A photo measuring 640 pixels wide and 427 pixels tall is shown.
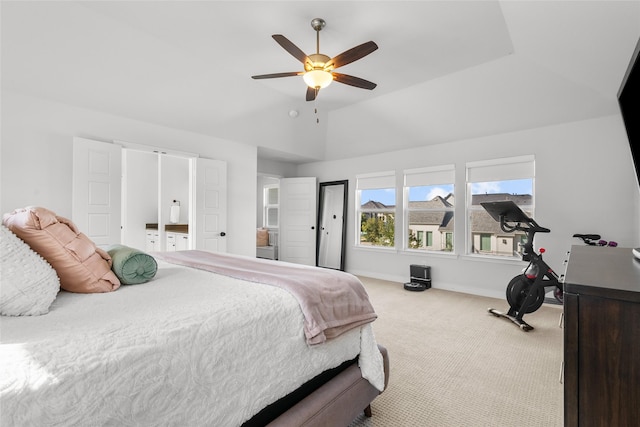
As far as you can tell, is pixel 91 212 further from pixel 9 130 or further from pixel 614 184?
pixel 614 184

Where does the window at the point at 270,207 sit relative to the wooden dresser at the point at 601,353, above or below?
above

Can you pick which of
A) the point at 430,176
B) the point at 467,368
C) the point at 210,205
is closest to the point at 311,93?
the point at 210,205

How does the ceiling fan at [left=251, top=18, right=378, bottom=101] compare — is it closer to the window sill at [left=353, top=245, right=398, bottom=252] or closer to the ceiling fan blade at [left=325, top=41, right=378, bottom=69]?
the ceiling fan blade at [left=325, top=41, right=378, bottom=69]

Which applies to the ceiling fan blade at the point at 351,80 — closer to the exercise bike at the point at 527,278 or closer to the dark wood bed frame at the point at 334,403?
the exercise bike at the point at 527,278

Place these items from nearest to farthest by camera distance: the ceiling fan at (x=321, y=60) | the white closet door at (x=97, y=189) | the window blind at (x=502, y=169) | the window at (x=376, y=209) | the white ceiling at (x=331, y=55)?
the ceiling fan at (x=321, y=60) → the white ceiling at (x=331, y=55) → the white closet door at (x=97, y=189) → the window blind at (x=502, y=169) → the window at (x=376, y=209)

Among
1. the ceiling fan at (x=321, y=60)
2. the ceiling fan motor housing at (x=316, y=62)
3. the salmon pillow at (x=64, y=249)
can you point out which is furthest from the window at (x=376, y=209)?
the salmon pillow at (x=64, y=249)

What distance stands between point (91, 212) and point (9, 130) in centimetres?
107

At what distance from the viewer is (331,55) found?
3.63 m

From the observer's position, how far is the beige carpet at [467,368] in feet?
6.20

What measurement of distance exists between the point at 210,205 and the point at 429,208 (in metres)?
3.79

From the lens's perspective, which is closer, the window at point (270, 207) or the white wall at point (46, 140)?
the white wall at point (46, 140)

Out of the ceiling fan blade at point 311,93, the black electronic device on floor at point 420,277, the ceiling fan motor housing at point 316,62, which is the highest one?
the ceiling fan motor housing at point 316,62

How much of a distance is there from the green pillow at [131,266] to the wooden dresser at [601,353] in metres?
1.73

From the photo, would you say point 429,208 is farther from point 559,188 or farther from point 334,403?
point 334,403
